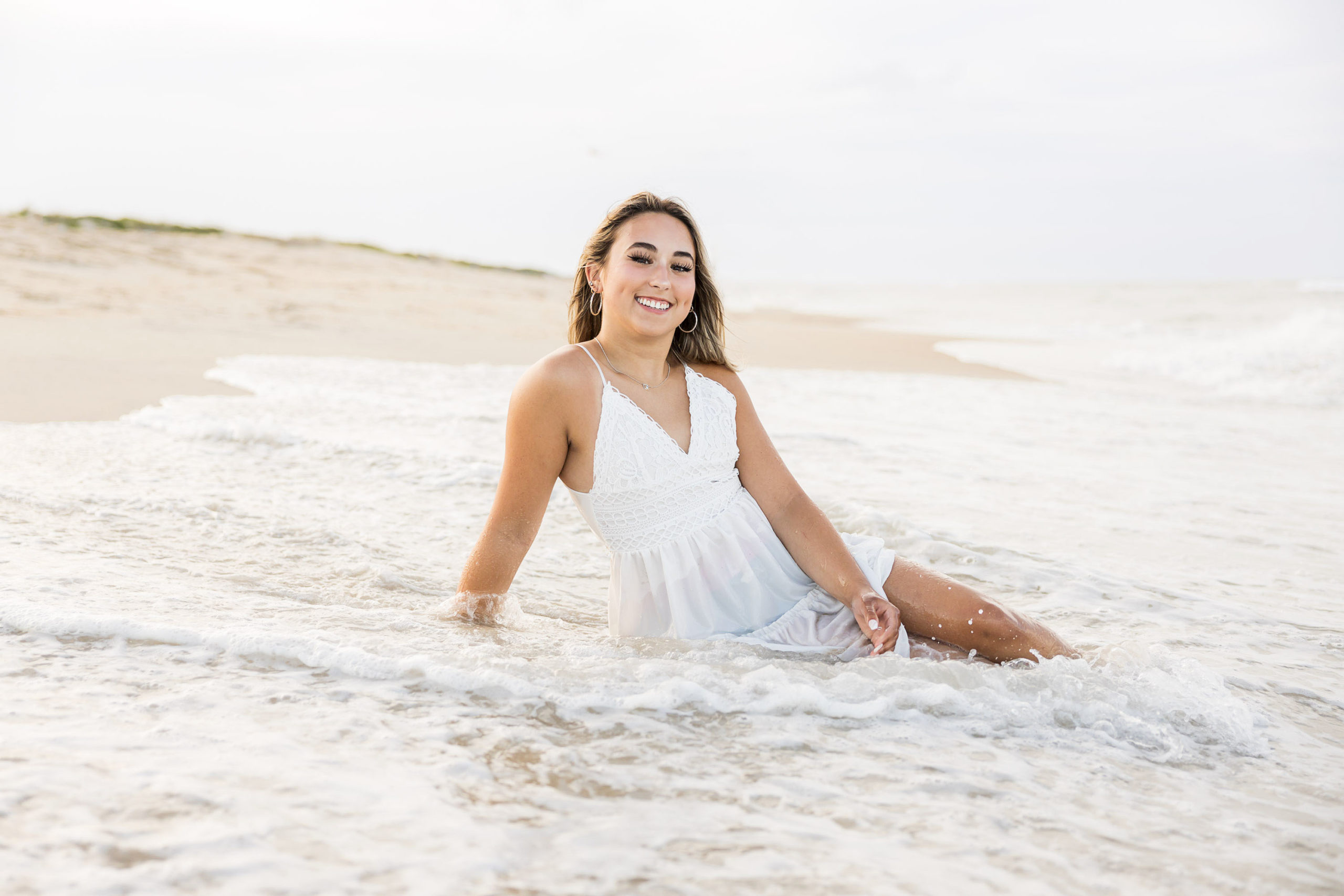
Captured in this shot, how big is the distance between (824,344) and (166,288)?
10.2 metres

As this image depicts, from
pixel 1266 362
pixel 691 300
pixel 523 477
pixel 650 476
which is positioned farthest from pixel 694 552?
pixel 1266 362

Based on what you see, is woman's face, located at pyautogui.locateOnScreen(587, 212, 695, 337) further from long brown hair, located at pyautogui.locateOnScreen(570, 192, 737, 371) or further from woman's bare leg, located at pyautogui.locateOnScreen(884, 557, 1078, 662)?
woman's bare leg, located at pyautogui.locateOnScreen(884, 557, 1078, 662)

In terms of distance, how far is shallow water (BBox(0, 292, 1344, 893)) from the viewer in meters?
1.96

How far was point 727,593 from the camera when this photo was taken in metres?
3.30

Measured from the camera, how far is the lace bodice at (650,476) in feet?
10.6

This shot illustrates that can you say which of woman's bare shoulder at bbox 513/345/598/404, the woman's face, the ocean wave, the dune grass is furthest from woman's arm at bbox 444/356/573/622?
the dune grass

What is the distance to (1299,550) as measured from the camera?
4.95 metres

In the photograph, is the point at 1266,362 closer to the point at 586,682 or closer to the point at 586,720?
the point at 586,682

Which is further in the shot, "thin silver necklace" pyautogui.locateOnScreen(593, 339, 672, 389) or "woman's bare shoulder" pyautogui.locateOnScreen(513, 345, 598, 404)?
"thin silver necklace" pyautogui.locateOnScreen(593, 339, 672, 389)

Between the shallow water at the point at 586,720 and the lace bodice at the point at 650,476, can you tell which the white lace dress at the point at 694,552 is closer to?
the lace bodice at the point at 650,476

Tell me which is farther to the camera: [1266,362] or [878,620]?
[1266,362]

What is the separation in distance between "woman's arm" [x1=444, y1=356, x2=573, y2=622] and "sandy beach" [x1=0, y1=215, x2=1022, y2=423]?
39.5 inches

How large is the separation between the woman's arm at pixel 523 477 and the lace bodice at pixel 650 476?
142 mm

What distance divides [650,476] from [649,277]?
0.64 metres
